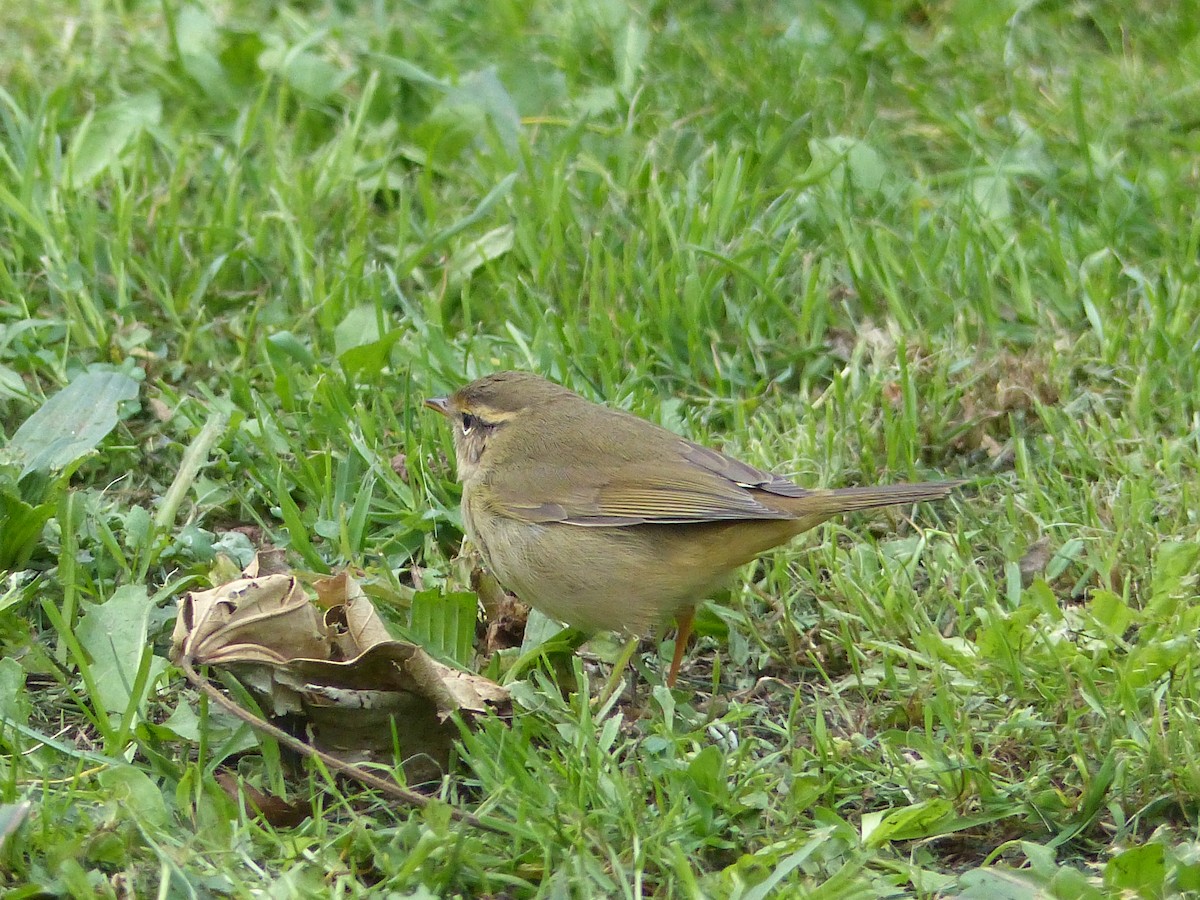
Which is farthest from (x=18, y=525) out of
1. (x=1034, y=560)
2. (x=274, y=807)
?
(x=1034, y=560)

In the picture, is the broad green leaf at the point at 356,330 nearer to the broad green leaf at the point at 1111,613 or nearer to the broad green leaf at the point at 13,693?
the broad green leaf at the point at 13,693

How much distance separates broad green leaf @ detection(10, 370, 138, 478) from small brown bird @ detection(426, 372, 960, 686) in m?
1.19

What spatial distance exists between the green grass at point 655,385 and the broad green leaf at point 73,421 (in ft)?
0.29

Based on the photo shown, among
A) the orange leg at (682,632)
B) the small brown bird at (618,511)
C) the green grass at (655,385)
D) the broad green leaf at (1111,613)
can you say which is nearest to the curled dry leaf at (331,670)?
the green grass at (655,385)

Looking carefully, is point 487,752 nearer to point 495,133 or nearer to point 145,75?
point 495,133

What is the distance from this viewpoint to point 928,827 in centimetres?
385

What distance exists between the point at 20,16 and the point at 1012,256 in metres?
4.77

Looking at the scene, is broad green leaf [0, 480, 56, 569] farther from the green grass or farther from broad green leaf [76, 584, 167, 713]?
broad green leaf [76, 584, 167, 713]

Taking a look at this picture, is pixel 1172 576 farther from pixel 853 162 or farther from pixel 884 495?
pixel 853 162

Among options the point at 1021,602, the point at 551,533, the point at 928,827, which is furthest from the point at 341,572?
the point at 1021,602

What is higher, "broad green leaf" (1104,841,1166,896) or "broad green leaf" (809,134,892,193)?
"broad green leaf" (809,134,892,193)

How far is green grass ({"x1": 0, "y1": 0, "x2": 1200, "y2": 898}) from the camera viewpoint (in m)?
3.80

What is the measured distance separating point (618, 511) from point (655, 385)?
3.96 ft

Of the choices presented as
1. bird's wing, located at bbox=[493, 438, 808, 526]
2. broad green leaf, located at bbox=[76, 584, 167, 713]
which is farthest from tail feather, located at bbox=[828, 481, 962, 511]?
broad green leaf, located at bbox=[76, 584, 167, 713]
